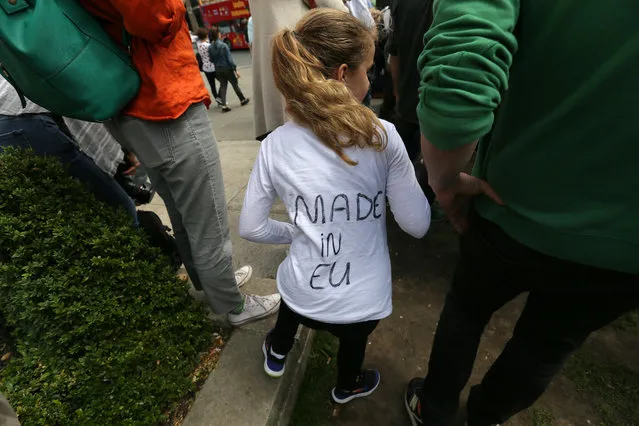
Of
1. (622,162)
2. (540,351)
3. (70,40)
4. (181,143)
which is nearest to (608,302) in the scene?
(540,351)

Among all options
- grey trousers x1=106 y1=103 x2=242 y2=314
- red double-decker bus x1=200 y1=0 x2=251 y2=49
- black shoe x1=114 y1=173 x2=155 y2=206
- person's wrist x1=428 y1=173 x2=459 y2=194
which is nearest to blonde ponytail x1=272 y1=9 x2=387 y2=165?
person's wrist x1=428 y1=173 x2=459 y2=194

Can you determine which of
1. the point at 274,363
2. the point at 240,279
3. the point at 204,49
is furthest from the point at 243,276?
the point at 204,49

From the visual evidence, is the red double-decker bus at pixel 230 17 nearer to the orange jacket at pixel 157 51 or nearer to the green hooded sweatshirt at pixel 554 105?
the orange jacket at pixel 157 51

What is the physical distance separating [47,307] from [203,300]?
0.91 m

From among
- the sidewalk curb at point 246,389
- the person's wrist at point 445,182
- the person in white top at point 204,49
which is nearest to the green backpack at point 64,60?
the person's wrist at point 445,182

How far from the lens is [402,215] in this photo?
4.21ft

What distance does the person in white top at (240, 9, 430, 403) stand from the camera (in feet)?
3.83

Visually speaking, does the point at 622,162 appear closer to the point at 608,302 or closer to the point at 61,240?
the point at 608,302

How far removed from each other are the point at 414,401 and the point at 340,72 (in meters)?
1.62

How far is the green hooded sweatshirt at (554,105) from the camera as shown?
0.71m

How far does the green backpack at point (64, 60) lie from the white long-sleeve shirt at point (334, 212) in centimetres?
64

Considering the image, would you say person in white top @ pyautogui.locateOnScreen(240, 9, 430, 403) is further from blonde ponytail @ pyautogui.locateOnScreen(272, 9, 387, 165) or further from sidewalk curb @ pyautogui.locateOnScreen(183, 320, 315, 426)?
sidewalk curb @ pyautogui.locateOnScreen(183, 320, 315, 426)

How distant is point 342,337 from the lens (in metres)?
1.45

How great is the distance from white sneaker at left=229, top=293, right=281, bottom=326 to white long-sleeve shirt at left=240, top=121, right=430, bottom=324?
0.82 m
